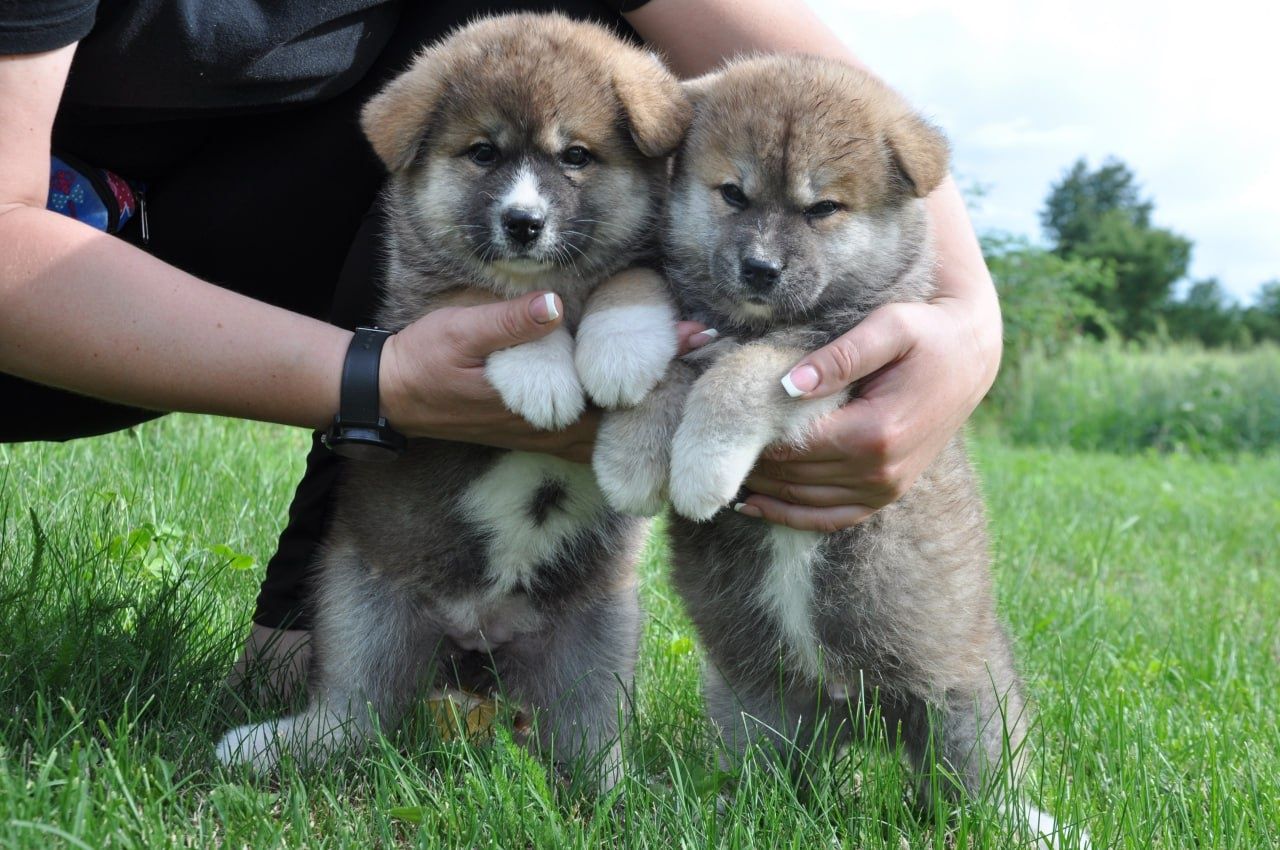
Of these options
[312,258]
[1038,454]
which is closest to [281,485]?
[312,258]

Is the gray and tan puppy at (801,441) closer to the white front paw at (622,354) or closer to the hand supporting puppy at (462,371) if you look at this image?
the white front paw at (622,354)

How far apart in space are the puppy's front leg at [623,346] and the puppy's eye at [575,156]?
303 mm

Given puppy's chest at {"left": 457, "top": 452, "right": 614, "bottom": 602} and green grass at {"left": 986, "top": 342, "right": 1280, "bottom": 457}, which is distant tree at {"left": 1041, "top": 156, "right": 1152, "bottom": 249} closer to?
green grass at {"left": 986, "top": 342, "right": 1280, "bottom": 457}

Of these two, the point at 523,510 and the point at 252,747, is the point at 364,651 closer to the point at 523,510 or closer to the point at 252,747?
the point at 252,747

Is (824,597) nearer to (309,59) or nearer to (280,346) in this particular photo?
(280,346)

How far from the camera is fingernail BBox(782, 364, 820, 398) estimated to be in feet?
6.97

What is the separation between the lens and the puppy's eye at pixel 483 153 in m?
2.38

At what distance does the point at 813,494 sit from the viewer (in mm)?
2250

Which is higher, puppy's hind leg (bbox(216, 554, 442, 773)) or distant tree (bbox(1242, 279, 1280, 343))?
distant tree (bbox(1242, 279, 1280, 343))

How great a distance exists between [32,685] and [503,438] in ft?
3.28

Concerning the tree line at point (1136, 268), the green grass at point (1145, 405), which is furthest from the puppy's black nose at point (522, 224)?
the tree line at point (1136, 268)

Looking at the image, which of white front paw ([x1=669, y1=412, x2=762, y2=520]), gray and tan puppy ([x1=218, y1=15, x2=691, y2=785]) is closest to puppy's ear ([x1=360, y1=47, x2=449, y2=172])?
gray and tan puppy ([x1=218, y1=15, x2=691, y2=785])

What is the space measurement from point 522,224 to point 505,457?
1.57 ft

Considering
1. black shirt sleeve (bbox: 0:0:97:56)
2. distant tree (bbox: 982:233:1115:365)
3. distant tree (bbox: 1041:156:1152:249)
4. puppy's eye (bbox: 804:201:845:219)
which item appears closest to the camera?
black shirt sleeve (bbox: 0:0:97:56)
